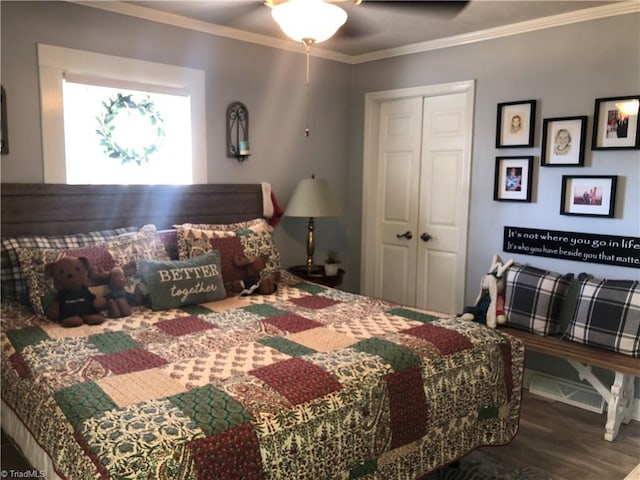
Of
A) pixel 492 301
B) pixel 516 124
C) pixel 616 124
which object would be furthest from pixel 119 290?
pixel 616 124

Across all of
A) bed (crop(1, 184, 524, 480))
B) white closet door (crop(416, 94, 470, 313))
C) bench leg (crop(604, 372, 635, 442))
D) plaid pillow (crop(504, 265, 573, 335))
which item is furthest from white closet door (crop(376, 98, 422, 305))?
bench leg (crop(604, 372, 635, 442))

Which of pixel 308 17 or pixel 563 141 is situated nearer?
pixel 308 17

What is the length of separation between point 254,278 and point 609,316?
2.10 m

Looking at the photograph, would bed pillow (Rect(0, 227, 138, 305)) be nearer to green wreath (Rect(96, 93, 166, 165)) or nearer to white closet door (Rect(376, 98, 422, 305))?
green wreath (Rect(96, 93, 166, 165))

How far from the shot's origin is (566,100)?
3.37m

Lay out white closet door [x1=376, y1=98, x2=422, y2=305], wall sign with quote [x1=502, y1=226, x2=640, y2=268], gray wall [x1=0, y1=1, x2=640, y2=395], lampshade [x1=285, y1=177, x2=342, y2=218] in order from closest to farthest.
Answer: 1. gray wall [x1=0, y1=1, x2=640, y2=395]
2. wall sign with quote [x1=502, y1=226, x2=640, y2=268]
3. lampshade [x1=285, y1=177, x2=342, y2=218]
4. white closet door [x1=376, y1=98, x2=422, y2=305]

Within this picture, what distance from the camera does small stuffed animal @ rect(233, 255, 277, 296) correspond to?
3.22 meters

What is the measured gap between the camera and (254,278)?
3291 millimetres

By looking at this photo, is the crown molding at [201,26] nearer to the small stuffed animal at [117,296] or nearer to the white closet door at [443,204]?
the white closet door at [443,204]

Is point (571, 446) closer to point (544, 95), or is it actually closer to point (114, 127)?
point (544, 95)

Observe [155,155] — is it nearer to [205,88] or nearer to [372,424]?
[205,88]

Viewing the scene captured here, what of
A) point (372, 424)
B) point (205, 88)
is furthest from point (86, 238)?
point (372, 424)

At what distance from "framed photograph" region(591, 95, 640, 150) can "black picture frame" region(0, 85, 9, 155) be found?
3.45 metres

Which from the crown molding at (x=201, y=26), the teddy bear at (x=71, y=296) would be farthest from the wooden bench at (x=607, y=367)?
the crown molding at (x=201, y=26)
